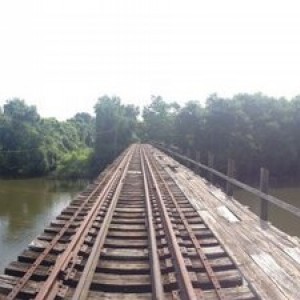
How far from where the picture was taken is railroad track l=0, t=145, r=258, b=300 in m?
5.43

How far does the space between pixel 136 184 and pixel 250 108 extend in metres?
46.9

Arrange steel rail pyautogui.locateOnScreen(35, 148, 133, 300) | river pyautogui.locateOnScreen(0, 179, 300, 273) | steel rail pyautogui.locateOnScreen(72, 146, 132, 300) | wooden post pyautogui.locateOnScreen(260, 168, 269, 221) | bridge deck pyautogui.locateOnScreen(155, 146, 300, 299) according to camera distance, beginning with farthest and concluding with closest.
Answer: river pyautogui.locateOnScreen(0, 179, 300, 273) < wooden post pyautogui.locateOnScreen(260, 168, 269, 221) < bridge deck pyautogui.locateOnScreen(155, 146, 300, 299) < steel rail pyautogui.locateOnScreen(72, 146, 132, 300) < steel rail pyautogui.locateOnScreen(35, 148, 133, 300)

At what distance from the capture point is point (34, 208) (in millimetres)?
44719

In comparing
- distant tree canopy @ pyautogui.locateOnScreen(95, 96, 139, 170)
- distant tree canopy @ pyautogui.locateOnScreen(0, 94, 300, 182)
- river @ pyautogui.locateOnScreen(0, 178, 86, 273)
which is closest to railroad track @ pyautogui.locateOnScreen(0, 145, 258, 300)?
river @ pyautogui.locateOnScreen(0, 178, 86, 273)

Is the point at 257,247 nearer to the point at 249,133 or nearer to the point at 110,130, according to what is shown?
the point at 249,133

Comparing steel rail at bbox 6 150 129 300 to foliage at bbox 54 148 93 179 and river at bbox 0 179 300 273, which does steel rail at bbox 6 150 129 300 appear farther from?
foliage at bbox 54 148 93 179

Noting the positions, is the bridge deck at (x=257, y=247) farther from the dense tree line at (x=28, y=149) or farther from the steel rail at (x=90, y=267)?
the dense tree line at (x=28, y=149)

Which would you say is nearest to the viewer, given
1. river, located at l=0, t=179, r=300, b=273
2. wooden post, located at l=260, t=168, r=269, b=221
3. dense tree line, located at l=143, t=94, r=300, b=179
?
wooden post, located at l=260, t=168, r=269, b=221

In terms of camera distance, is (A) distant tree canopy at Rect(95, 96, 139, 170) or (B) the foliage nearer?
(B) the foliage

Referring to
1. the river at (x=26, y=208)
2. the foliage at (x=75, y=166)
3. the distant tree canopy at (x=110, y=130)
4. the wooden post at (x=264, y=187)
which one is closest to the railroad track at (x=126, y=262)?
the wooden post at (x=264, y=187)

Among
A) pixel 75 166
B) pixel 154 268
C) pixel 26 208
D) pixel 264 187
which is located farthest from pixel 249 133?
pixel 154 268

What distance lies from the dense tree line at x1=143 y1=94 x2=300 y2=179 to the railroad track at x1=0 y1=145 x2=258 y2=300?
47128 millimetres

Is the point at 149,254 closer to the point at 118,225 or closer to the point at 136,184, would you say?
the point at 118,225

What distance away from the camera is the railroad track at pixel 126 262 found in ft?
17.8
